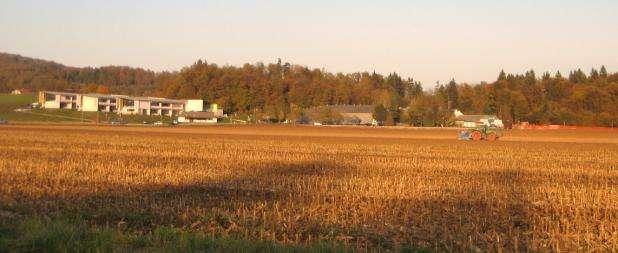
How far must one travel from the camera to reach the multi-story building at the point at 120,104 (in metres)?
143

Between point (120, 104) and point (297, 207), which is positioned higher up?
point (120, 104)

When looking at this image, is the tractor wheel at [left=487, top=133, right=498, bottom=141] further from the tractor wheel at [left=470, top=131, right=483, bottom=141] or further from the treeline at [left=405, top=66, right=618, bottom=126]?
the treeline at [left=405, top=66, right=618, bottom=126]

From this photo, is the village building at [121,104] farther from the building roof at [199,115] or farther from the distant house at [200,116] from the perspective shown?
the building roof at [199,115]

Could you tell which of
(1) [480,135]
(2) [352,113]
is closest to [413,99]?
(2) [352,113]

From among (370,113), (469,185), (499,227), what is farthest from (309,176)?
(370,113)

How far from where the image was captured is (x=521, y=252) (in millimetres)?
9438

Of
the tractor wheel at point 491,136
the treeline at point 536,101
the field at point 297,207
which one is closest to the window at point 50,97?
the treeline at point 536,101

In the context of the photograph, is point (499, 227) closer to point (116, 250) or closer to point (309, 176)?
point (116, 250)

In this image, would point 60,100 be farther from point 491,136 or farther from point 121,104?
point 491,136

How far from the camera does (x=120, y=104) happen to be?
148750mm

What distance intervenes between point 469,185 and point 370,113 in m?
131

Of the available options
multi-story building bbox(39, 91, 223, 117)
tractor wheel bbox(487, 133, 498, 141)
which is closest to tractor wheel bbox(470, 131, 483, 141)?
tractor wheel bbox(487, 133, 498, 141)

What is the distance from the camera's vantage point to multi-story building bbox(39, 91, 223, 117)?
143250 millimetres

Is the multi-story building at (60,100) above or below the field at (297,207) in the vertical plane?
above
